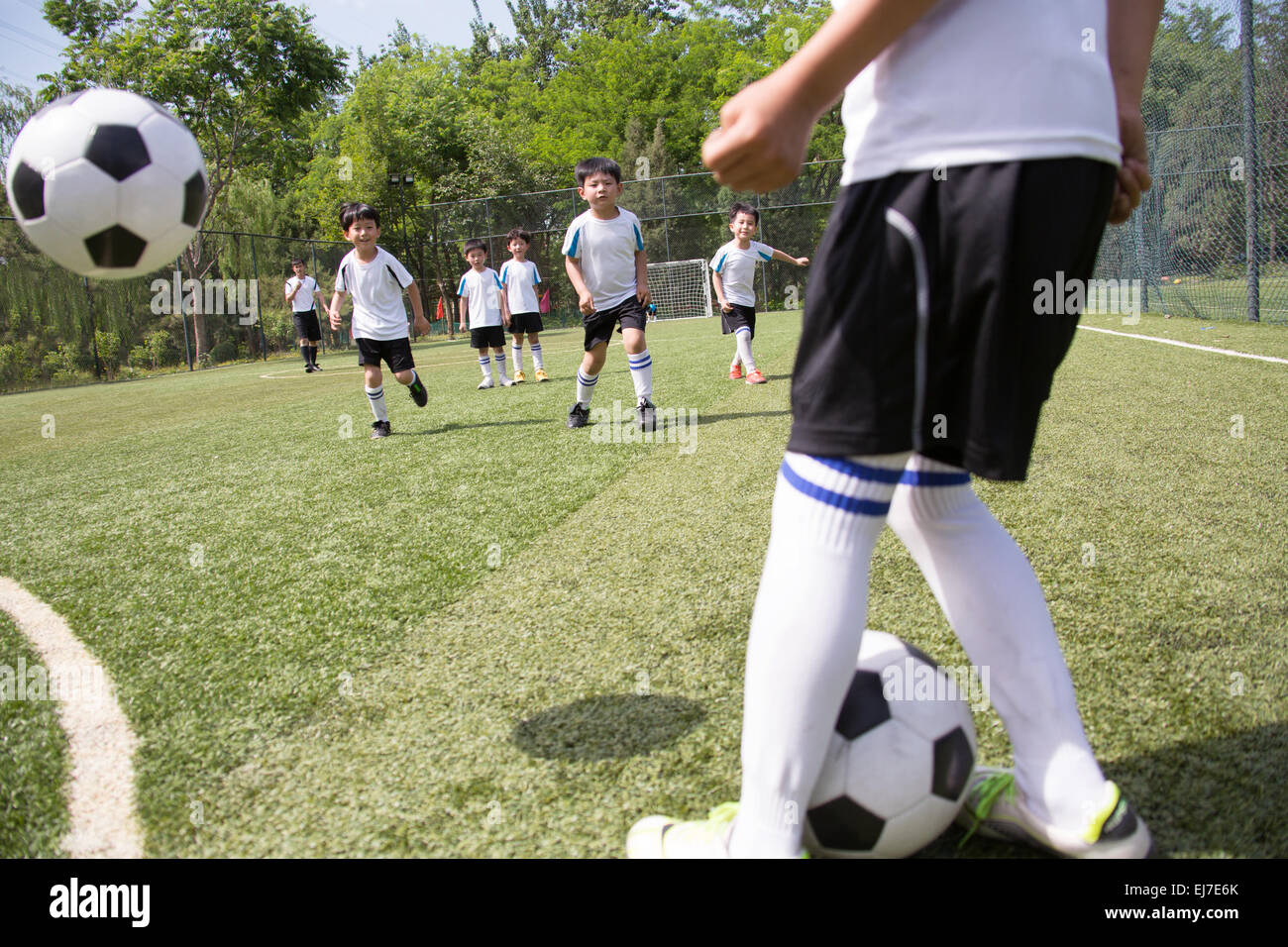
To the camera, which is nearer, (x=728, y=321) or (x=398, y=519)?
(x=398, y=519)

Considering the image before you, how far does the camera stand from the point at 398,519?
4.07m

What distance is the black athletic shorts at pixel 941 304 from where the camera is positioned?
109 centimetres

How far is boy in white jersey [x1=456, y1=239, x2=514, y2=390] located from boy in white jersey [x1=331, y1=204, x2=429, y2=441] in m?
3.21

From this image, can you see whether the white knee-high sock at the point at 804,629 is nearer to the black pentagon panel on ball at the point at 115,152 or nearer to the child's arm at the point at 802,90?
the child's arm at the point at 802,90

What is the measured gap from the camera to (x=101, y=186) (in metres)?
2.03

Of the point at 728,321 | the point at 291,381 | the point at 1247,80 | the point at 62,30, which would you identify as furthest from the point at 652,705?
the point at 62,30

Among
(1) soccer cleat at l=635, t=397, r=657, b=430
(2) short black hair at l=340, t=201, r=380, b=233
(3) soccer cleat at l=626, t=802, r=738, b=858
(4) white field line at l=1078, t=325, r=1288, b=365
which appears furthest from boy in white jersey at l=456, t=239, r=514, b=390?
(3) soccer cleat at l=626, t=802, r=738, b=858

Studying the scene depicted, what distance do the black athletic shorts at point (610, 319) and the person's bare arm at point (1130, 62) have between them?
205 inches

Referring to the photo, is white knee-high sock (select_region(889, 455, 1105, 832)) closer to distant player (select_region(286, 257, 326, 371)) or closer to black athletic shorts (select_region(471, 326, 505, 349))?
black athletic shorts (select_region(471, 326, 505, 349))

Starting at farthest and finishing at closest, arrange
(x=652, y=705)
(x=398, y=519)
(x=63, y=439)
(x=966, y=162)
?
(x=63, y=439) → (x=398, y=519) → (x=652, y=705) → (x=966, y=162)

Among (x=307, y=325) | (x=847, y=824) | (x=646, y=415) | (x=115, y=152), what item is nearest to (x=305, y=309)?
(x=307, y=325)

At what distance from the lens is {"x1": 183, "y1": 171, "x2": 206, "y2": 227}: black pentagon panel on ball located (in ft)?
7.24
